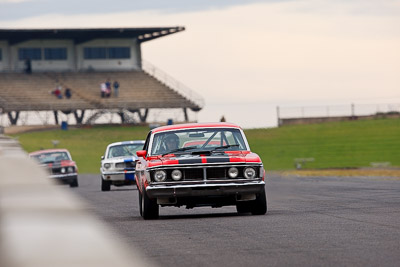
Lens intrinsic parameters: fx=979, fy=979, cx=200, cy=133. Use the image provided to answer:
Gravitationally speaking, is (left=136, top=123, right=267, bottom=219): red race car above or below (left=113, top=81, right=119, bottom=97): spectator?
above

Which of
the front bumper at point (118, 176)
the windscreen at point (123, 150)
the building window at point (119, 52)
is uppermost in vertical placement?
the building window at point (119, 52)

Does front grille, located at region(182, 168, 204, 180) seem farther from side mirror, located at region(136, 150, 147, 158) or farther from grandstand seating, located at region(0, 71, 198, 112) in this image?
grandstand seating, located at region(0, 71, 198, 112)

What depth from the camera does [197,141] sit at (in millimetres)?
16375

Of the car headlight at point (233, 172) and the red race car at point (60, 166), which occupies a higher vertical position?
A: the car headlight at point (233, 172)

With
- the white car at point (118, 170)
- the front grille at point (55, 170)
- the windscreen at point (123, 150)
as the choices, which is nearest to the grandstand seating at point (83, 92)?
the front grille at point (55, 170)

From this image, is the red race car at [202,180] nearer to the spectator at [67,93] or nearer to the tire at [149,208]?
the tire at [149,208]

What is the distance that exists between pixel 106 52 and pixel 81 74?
4.23m

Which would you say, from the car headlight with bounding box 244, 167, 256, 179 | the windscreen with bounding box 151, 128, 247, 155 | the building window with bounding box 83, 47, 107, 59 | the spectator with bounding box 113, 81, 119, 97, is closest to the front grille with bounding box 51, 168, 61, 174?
the windscreen with bounding box 151, 128, 247, 155

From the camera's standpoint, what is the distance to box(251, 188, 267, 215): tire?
1564cm

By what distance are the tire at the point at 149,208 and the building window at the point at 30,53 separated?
244 ft

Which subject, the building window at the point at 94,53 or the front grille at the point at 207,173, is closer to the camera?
the front grille at the point at 207,173

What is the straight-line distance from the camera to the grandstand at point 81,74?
8100cm

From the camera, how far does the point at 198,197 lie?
50.2ft

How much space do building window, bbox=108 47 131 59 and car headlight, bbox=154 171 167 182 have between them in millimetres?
76945
